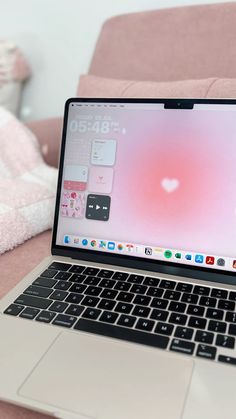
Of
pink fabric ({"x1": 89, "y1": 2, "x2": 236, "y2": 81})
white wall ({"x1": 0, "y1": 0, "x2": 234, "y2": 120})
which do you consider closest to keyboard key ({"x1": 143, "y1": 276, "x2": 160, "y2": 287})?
pink fabric ({"x1": 89, "y1": 2, "x2": 236, "y2": 81})

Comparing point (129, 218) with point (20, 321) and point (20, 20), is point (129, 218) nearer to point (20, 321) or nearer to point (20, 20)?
point (20, 321)

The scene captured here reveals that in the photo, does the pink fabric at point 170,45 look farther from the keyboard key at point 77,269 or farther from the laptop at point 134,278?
the keyboard key at point 77,269

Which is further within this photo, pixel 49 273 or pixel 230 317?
pixel 49 273

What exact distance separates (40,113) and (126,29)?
477 millimetres

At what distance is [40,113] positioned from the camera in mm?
1371

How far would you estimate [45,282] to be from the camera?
2.05 ft

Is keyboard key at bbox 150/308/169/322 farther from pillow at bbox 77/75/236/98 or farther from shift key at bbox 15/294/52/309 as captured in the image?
pillow at bbox 77/75/236/98

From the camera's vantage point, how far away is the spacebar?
490 mm

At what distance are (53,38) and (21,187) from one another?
665mm

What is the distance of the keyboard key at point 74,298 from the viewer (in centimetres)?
57

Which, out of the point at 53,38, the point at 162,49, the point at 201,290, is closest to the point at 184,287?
the point at 201,290

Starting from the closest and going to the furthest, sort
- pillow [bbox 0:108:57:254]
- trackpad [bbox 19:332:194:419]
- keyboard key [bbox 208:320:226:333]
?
trackpad [bbox 19:332:194:419] < keyboard key [bbox 208:320:226:333] < pillow [bbox 0:108:57:254]

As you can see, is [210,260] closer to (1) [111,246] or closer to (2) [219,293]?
(2) [219,293]

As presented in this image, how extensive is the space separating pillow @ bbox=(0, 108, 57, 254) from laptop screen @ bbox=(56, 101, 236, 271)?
0.11 meters
